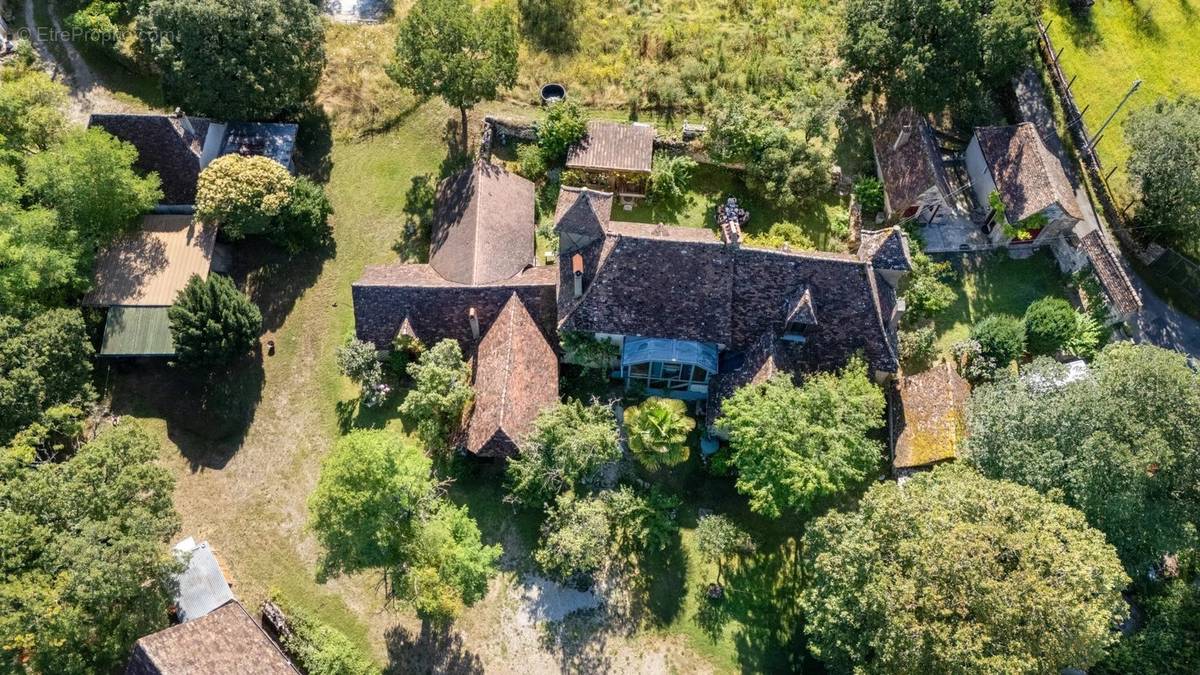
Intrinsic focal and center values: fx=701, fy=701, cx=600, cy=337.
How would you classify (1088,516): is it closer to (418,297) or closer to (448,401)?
(448,401)

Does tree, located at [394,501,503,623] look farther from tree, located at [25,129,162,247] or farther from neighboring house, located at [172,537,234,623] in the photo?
tree, located at [25,129,162,247]

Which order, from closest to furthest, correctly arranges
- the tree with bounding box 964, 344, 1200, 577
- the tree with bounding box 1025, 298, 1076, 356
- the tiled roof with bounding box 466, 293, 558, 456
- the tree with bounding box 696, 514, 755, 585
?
1. the tree with bounding box 964, 344, 1200, 577
2. the tree with bounding box 696, 514, 755, 585
3. the tiled roof with bounding box 466, 293, 558, 456
4. the tree with bounding box 1025, 298, 1076, 356

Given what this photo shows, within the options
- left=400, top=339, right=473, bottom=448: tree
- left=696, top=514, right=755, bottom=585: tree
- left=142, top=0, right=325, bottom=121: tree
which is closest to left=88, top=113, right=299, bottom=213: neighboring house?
left=142, top=0, right=325, bottom=121: tree

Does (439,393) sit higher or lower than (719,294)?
lower

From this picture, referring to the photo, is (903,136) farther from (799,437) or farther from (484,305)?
(484,305)

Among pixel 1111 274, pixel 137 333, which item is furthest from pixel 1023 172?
pixel 137 333

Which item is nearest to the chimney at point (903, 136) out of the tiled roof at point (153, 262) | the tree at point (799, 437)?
the tree at point (799, 437)
